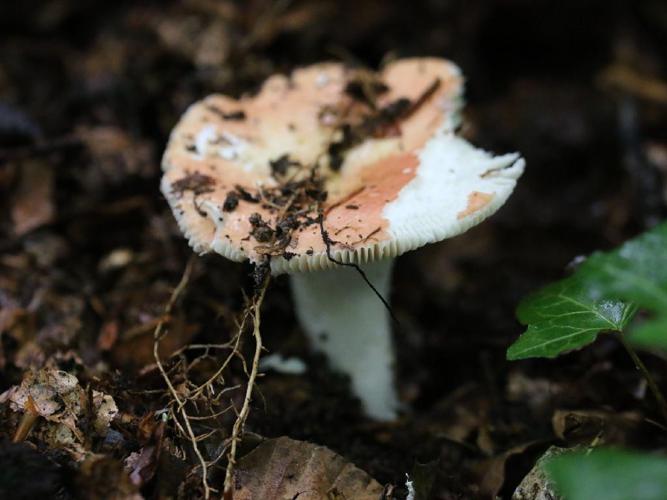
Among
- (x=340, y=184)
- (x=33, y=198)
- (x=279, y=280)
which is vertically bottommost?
(x=33, y=198)

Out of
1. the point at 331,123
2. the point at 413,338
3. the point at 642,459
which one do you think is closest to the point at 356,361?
the point at 413,338

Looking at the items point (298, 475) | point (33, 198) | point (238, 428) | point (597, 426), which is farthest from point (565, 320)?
point (33, 198)

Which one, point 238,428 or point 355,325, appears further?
point 355,325

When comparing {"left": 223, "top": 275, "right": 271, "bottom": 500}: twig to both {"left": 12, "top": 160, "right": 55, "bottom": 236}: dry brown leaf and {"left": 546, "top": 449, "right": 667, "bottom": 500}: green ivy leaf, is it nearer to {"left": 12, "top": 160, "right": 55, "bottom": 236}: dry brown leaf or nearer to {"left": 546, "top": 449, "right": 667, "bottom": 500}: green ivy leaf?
{"left": 546, "top": 449, "right": 667, "bottom": 500}: green ivy leaf

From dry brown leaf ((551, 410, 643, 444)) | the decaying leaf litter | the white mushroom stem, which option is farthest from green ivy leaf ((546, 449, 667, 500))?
the white mushroom stem

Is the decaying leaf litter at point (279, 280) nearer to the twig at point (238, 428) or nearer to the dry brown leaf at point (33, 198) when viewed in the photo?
the dry brown leaf at point (33, 198)

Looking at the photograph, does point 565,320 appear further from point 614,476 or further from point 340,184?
point 340,184
